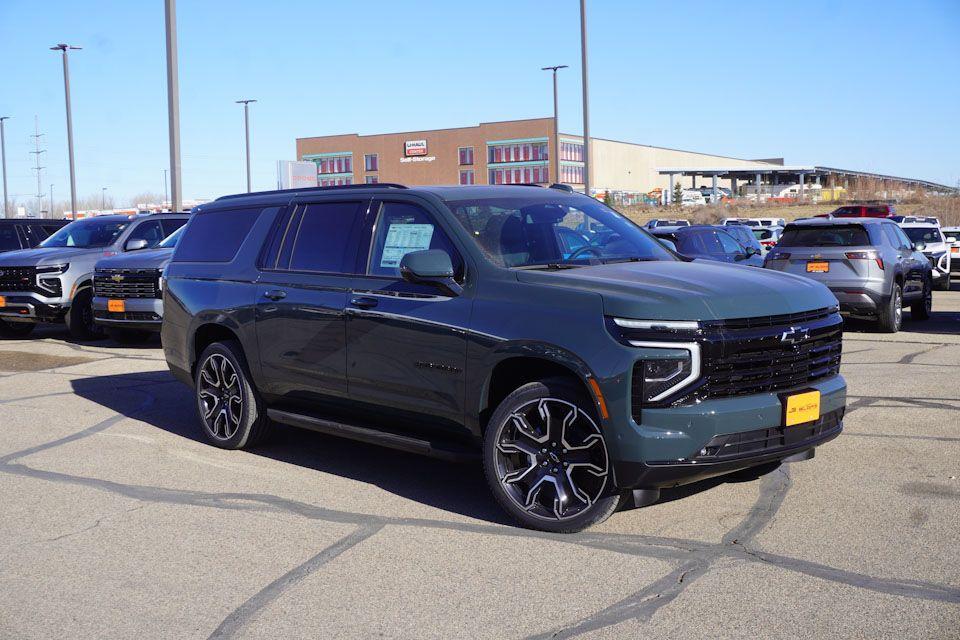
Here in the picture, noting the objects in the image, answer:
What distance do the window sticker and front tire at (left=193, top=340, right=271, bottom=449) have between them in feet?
5.74

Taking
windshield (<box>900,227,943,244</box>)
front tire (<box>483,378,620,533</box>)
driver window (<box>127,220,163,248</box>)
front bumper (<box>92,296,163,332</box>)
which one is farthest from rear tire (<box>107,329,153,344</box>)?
windshield (<box>900,227,943,244</box>)

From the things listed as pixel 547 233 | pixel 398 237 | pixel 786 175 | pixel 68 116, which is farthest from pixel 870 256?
pixel 786 175

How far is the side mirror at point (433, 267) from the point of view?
578cm

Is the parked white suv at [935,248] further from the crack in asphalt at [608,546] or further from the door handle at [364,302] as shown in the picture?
the door handle at [364,302]

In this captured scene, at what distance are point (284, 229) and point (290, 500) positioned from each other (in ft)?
6.86

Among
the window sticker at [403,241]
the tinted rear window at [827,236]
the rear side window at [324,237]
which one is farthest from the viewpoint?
the tinted rear window at [827,236]

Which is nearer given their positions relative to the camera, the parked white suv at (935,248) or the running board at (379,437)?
the running board at (379,437)

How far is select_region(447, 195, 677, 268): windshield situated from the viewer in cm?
601

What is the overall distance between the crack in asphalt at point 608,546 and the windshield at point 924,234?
20.5m

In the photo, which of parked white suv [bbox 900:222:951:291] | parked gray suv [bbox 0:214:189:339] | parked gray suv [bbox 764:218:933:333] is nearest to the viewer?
parked gray suv [bbox 764:218:933:333]

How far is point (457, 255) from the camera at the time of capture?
6.00 meters

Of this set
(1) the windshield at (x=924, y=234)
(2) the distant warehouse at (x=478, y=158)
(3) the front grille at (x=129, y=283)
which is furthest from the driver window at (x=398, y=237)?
(2) the distant warehouse at (x=478, y=158)

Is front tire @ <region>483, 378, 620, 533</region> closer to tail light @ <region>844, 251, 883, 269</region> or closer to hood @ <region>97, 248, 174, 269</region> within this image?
hood @ <region>97, 248, 174, 269</region>

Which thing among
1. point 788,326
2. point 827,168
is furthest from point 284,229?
point 827,168
